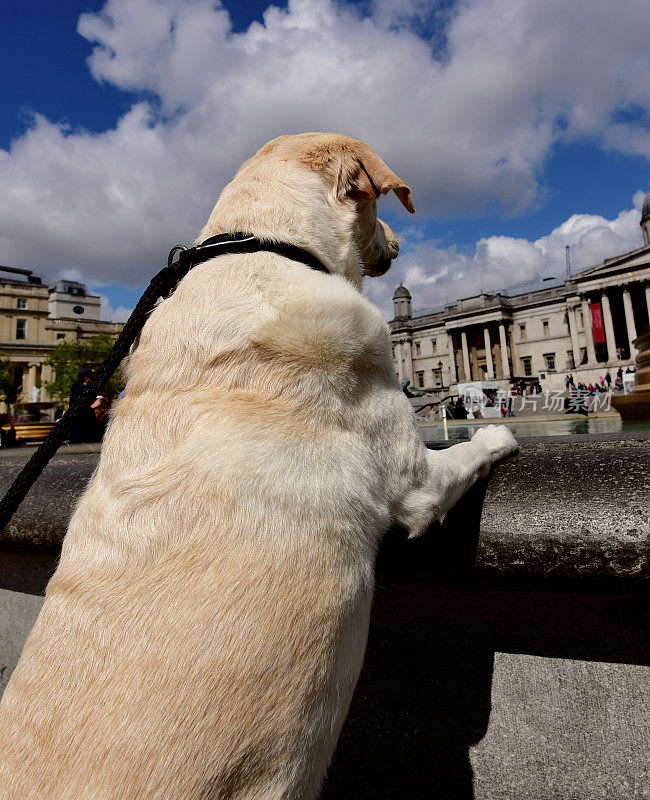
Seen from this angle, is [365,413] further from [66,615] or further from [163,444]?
[66,615]

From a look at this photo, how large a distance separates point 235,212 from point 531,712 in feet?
6.57

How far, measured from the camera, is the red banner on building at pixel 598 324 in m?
65.2

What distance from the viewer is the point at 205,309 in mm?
1459

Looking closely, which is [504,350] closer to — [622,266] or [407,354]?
[407,354]

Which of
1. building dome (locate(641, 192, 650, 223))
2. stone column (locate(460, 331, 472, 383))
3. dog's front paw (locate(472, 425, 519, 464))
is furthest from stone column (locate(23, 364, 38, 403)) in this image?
building dome (locate(641, 192, 650, 223))

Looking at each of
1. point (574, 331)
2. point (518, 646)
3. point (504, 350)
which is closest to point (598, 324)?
point (574, 331)

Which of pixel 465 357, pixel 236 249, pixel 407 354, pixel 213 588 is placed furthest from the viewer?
pixel 407 354

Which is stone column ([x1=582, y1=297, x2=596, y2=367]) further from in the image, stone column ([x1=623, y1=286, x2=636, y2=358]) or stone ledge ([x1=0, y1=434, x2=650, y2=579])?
stone ledge ([x1=0, y1=434, x2=650, y2=579])

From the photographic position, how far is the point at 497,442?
6.27 feet

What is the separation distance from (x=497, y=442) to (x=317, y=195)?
1129 millimetres

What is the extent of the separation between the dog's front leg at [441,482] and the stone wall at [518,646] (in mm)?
62

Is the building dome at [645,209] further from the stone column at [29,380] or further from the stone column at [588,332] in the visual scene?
the stone column at [29,380]

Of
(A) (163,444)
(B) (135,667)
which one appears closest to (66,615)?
(B) (135,667)

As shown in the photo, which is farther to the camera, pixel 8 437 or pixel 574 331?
pixel 574 331
